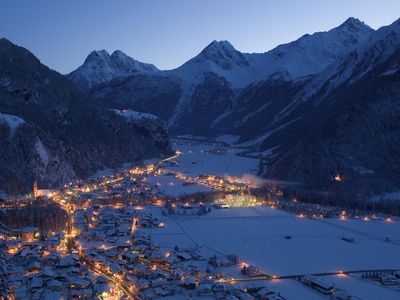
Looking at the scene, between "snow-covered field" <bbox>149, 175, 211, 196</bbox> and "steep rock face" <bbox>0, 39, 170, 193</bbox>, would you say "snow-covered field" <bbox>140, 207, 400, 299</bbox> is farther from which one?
"steep rock face" <bbox>0, 39, 170, 193</bbox>

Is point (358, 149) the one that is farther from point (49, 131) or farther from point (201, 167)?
point (49, 131)

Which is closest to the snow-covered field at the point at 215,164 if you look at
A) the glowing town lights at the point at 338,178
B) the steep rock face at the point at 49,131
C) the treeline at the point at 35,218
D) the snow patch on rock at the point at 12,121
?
the steep rock face at the point at 49,131

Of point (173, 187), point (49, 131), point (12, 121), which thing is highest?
point (12, 121)

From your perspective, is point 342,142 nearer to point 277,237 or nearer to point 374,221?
point 374,221

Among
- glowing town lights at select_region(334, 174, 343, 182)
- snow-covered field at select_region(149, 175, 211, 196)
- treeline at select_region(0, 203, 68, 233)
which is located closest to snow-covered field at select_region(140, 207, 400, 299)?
treeline at select_region(0, 203, 68, 233)

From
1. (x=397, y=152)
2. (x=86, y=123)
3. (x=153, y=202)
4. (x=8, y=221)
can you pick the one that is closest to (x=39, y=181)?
(x=153, y=202)

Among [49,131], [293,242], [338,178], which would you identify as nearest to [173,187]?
[49,131]
